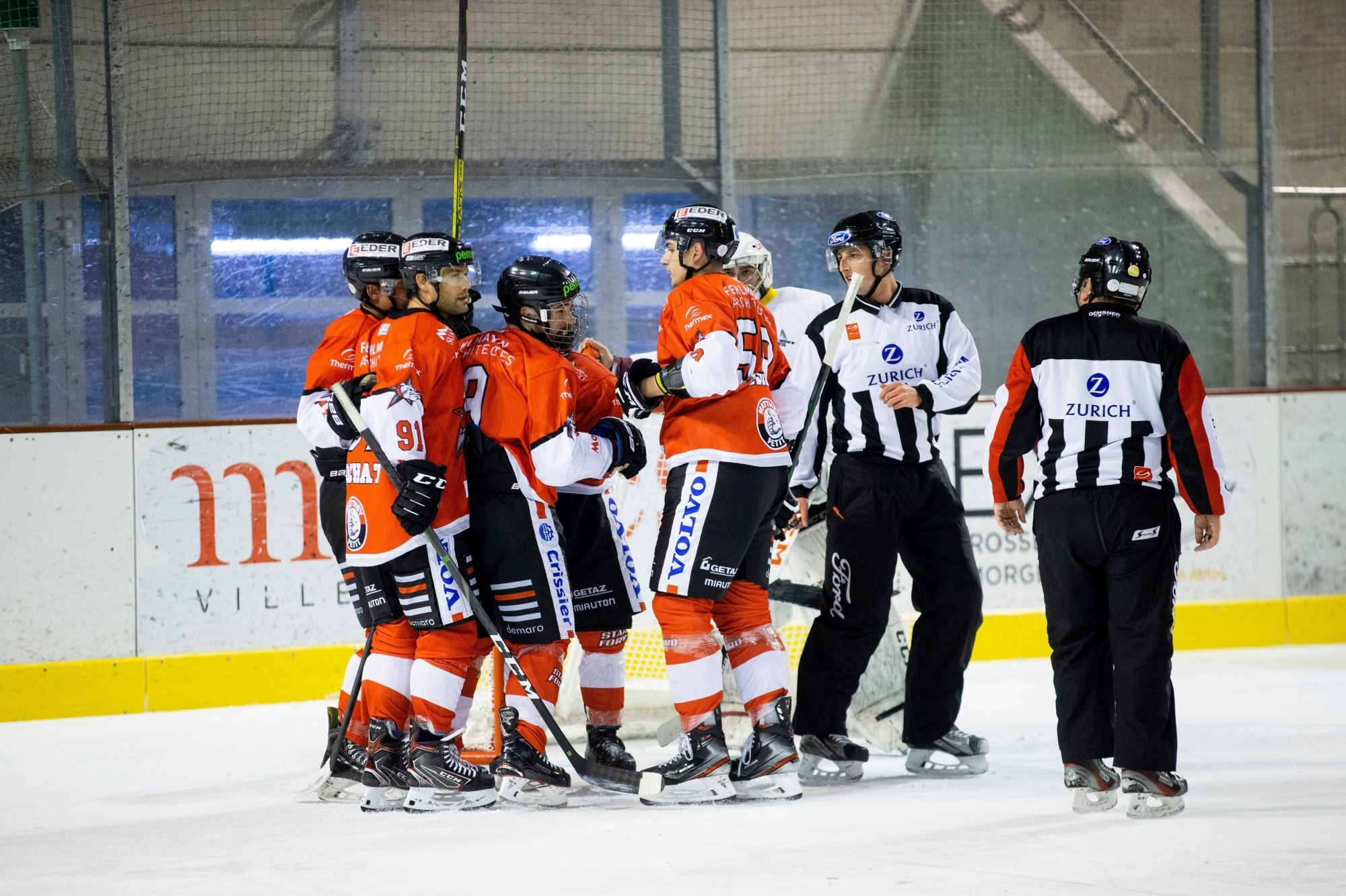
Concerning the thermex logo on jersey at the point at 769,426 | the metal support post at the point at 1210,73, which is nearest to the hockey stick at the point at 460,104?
the thermex logo on jersey at the point at 769,426

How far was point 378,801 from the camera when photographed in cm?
357

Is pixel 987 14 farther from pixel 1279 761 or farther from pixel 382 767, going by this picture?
pixel 382 767

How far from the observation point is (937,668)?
3.97 m

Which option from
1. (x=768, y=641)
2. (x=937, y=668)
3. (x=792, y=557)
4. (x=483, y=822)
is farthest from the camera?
(x=792, y=557)

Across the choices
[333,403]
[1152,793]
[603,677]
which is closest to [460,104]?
[333,403]

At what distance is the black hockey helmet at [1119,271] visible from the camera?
337cm

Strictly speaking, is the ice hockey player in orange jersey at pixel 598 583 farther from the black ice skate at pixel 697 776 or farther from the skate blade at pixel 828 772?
the skate blade at pixel 828 772

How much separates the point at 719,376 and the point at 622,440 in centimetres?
35

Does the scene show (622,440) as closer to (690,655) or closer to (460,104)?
(690,655)

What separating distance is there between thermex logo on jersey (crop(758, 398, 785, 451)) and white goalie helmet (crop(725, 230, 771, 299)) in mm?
570

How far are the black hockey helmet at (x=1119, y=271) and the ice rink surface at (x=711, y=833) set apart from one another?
1.17 meters

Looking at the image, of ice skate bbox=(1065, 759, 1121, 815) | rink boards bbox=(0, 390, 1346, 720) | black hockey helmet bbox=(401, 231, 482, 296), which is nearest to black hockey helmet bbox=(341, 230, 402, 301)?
black hockey helmet bbox=(401, 231, 482, 296)

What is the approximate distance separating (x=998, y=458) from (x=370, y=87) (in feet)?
11.7

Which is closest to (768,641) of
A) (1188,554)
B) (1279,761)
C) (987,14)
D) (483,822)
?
(483,822)
